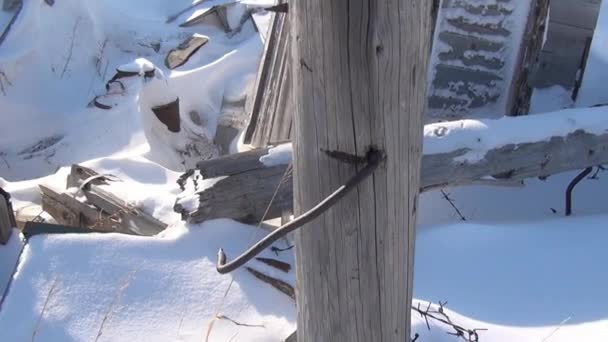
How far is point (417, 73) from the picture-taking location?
1522 mm

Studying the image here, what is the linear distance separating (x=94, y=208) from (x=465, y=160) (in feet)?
7.36

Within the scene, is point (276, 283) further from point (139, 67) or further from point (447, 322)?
point (139, 67)

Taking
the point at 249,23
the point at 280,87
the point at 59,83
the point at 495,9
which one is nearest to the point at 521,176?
the point at 495,9

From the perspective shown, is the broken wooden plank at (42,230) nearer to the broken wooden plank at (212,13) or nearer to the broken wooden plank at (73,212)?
the broken wooden plank at (73,212)

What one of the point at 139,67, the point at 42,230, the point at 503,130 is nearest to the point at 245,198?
the point at 42,230

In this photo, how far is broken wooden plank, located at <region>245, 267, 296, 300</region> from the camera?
3294mm

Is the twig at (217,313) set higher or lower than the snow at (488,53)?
lower

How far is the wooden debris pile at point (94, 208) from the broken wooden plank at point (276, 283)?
670 mm

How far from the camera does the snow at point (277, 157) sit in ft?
11.9

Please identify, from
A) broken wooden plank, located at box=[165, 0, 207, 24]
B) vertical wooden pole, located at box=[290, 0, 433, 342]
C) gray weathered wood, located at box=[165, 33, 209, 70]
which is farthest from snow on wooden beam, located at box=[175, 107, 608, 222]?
broken wooden plank, located at box=[165, 0, 207, 24]

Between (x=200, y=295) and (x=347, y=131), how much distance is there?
76.8 inches

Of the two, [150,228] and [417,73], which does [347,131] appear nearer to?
[417,73]

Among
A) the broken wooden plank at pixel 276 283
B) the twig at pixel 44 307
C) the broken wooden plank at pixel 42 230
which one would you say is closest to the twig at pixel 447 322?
the broken wooden plank at pixel 276 283

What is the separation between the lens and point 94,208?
4.15m
